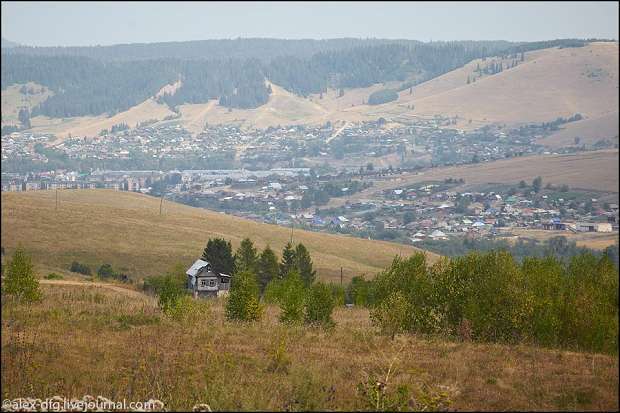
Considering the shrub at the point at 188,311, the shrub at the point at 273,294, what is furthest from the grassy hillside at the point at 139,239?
the shrub at the point at 188,311

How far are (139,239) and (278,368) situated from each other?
2382 inches

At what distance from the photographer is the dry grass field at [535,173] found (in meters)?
144

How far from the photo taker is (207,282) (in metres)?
47.9

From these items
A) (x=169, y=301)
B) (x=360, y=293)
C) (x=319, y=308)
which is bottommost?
(x=360, y=293)

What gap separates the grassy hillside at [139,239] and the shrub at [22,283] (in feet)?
98.8

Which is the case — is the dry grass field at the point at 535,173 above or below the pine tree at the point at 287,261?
above

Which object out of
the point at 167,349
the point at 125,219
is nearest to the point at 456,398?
the point at 167,349

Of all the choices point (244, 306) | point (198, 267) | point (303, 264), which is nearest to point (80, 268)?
point (198, 267)

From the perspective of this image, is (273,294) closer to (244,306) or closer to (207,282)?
(207,282)

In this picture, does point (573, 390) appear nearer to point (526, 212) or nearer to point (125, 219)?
point (125, 219)

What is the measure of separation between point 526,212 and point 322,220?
35.0 meters

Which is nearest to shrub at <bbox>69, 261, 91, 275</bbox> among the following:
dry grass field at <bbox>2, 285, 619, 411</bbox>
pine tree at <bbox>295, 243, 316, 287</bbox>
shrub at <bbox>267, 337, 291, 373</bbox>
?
pine tree at <bbox>295, 243, 316, 287</bbox>

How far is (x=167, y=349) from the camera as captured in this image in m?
15.4

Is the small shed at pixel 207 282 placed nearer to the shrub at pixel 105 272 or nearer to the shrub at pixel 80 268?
the shrub at pixel 105 272
